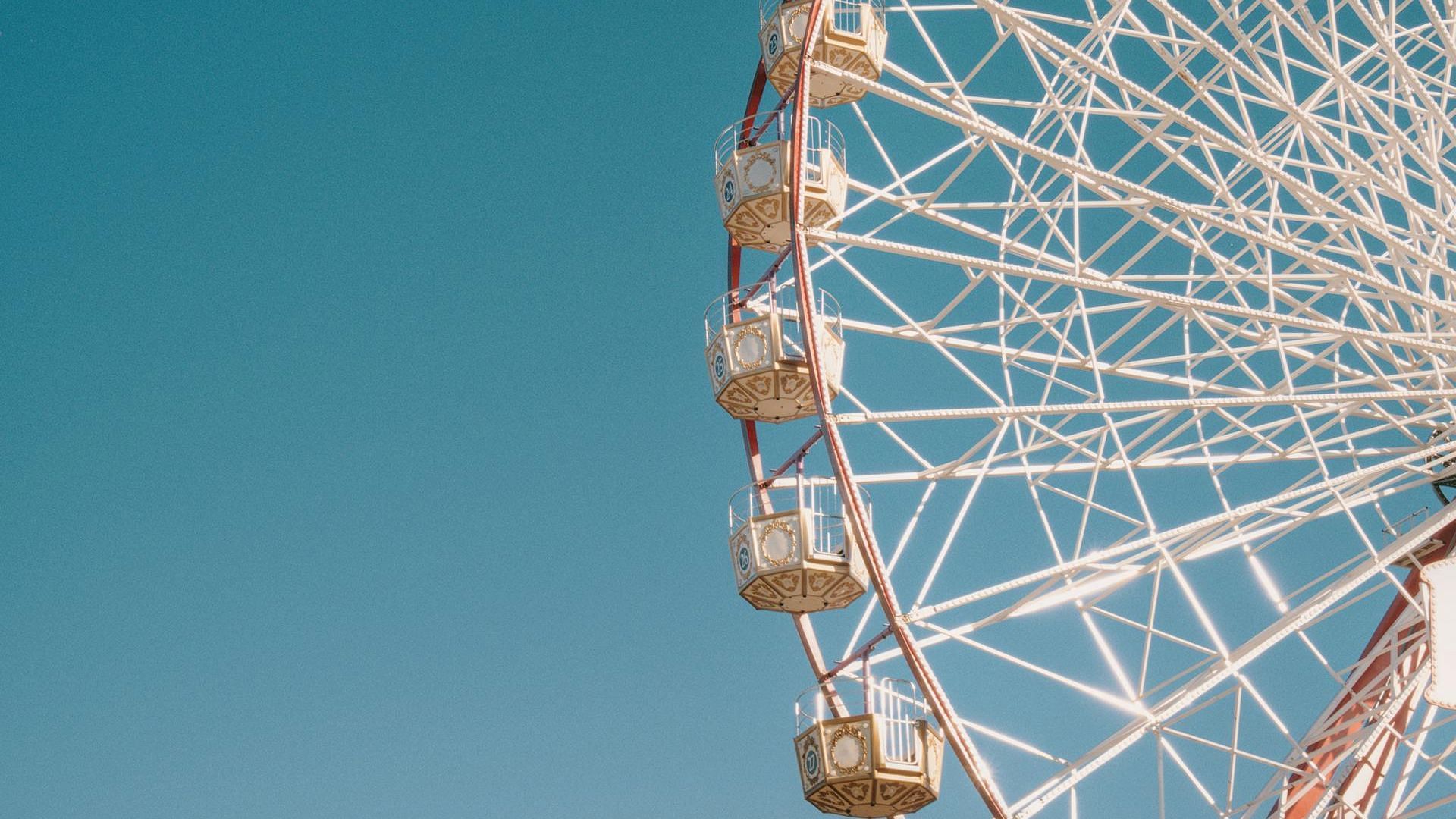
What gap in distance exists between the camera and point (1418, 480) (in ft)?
61.7

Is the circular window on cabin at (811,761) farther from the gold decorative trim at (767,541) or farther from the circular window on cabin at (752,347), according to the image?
the circular window on cabin at (752,347)

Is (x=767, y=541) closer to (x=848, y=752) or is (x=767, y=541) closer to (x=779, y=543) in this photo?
(x=779, y=543)

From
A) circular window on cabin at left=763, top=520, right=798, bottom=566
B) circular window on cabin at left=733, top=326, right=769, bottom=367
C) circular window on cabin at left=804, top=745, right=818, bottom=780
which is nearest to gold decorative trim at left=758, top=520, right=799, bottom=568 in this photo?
circular window on cabin at left=763, top=520, right=798, bottom=566

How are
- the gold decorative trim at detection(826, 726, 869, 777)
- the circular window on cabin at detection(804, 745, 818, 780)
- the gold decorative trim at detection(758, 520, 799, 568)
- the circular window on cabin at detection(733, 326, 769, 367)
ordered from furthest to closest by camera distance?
the circular window on cabin at detection(733, 326, 769, 367)
the gold decorative trim at detection(758, 520, 799, 568)
the circular window on cabin at detection(804, 745, 818, 780)
the gold decorative trim at detection(826, 726, 869, 777)

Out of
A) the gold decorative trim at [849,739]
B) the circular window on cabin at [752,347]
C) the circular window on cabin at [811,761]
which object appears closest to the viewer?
the gold decorative trim at [849,739]

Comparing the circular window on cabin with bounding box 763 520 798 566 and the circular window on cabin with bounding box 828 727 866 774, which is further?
the circular window on cabin with bounding box 763 520 798 566

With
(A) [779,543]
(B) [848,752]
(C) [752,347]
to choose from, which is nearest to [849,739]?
(B) [848,752]

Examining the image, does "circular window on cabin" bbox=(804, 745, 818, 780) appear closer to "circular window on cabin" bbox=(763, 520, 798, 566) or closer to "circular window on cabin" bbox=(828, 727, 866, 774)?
"circular window on cabin" bbox=(828, 727, 866, 774)

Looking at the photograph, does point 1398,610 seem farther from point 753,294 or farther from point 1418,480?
point 753,294

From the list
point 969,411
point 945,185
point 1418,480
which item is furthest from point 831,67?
point 1418,480

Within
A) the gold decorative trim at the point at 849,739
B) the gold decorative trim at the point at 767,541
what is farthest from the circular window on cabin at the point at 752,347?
the gold decorative trim at the point at 849,739

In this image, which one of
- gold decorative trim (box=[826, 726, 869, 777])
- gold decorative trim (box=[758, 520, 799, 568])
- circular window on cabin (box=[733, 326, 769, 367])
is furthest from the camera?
circular window on cabin (box=[733, 326, 769, 367])

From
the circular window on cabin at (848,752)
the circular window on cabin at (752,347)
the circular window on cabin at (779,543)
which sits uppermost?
the circular window on cabin at (752,347)

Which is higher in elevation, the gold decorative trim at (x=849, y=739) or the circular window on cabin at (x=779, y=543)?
the circular window on cabin at (x=779, y=543)
